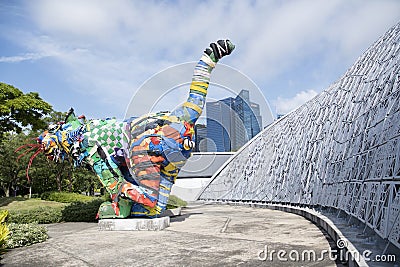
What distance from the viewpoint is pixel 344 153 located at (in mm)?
11367

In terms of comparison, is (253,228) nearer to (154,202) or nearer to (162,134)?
(154,202)

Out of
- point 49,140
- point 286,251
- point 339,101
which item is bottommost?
point 286,251

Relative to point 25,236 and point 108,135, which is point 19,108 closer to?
point 108,135

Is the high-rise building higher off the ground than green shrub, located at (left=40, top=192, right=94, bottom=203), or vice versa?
the high-rise building

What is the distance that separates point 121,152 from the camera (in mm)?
12023

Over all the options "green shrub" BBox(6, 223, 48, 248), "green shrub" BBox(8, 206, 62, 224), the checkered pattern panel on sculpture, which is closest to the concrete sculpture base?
"green shrub" BBox(6, 223, 48, 248)

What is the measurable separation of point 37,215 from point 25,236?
5741mm

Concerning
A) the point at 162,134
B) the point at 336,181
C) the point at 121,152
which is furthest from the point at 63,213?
the point at 336,181

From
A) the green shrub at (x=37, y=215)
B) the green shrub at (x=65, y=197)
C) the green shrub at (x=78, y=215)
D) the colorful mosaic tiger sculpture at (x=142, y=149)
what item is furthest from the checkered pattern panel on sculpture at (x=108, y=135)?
the green shrub at (x=65, y=197)

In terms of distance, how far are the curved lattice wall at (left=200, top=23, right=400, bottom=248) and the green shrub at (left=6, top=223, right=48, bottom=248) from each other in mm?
7992

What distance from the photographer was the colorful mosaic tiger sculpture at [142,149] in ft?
37.7

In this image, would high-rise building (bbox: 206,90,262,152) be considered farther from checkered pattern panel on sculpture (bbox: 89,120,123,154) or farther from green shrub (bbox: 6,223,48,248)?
green shrub (bbox: 6,223,48,248)

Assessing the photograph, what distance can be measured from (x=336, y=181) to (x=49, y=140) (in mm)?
9740

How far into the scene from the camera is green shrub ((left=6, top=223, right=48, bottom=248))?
9023mm
